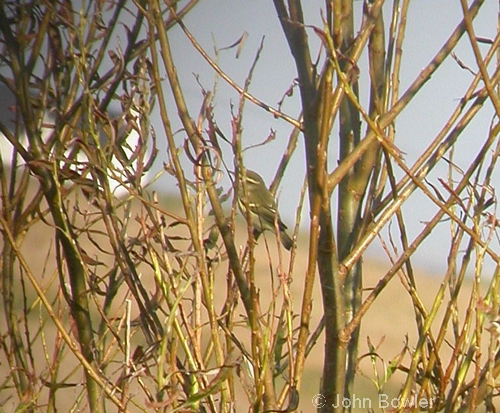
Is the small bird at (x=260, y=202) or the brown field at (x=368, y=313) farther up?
the brown field at (x=368, y=313)

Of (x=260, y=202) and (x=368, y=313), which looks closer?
(x=260, y=202)

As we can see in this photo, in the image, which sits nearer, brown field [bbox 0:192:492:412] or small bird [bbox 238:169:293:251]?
small bird [bbox 238:169:293:251]

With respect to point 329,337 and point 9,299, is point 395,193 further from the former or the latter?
point 9,299

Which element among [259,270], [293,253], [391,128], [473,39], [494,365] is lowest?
[494,365]

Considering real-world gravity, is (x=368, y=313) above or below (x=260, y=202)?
above

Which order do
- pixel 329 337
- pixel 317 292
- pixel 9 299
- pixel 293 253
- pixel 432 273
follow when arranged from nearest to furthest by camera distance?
1. pixel 329 337
2. pixel 293 253
3. pixel 9 299
4. pixel 432 273
5. pixel 317 292

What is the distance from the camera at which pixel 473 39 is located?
1058mm

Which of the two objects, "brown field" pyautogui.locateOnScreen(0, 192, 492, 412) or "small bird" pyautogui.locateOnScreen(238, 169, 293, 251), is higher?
"brown field" pyautogui.locateOnScreen(0, 192, 492, 412)

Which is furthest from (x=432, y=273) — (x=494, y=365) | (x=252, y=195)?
(x=494, y=365)

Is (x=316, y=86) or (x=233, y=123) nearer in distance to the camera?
(x=233, y=123)

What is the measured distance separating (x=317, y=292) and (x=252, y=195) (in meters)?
1.05

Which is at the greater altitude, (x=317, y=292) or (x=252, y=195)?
(x=317, y=292)

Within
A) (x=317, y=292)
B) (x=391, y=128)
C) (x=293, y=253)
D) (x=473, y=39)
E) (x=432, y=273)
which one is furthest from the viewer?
(x=317, y=292)

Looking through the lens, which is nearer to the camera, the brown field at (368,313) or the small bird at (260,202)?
the small bird at (260,202)
